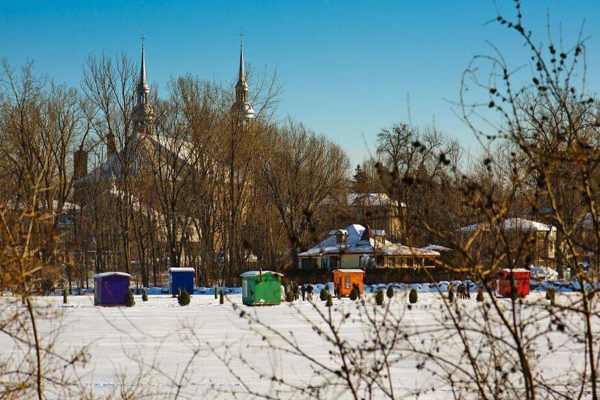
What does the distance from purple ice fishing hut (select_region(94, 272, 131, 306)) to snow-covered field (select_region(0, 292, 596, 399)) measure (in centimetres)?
71

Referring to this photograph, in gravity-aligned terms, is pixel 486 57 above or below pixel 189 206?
below

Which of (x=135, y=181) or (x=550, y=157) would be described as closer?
(x=550, y=157)

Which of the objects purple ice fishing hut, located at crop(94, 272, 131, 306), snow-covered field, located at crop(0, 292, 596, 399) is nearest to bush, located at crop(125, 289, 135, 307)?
snow-covered field, located at crop(0, 292, 596, 399)

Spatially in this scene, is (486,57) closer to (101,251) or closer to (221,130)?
(221,130)

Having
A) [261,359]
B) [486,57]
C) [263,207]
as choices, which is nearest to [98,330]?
[261,359]

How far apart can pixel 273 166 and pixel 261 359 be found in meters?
40.2

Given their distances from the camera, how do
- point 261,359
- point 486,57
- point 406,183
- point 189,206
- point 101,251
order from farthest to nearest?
point 101,251
point 189,206
point 261,359
point 486,57
point 406,183

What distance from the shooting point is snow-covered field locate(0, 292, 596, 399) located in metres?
11.1

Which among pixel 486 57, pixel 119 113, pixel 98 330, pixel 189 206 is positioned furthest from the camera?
pixel 189 206

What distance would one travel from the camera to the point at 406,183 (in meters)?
3.80

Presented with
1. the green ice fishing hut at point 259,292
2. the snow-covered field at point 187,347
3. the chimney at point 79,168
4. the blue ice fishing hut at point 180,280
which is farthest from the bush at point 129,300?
the chimney at point 79,168

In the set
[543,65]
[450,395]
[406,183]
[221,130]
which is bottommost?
[450,395]

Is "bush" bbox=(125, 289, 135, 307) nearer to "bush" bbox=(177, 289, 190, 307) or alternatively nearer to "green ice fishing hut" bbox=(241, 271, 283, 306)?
"bush" bbox=(177, 289, 190, 307)

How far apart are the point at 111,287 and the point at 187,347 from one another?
53.9 feet
